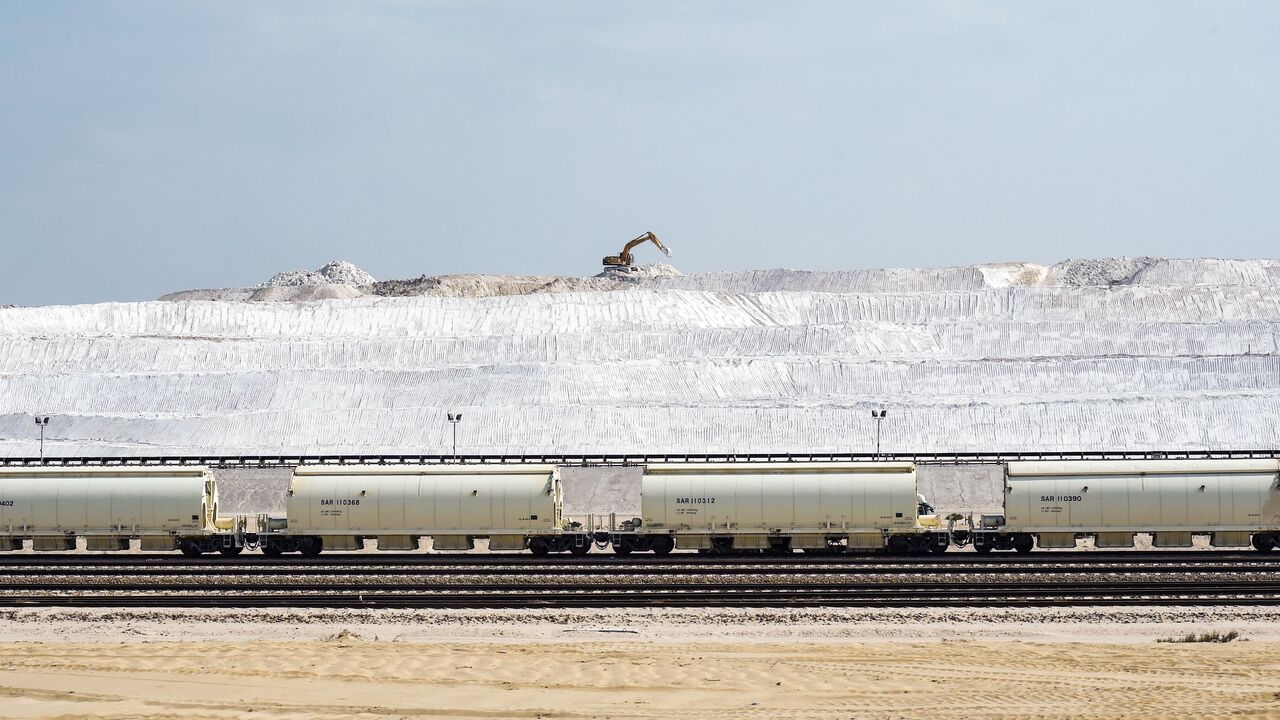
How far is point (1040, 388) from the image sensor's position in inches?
3295

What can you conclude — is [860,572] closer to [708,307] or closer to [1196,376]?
[1196,376]

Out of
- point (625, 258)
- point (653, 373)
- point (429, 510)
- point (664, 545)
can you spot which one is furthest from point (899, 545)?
point (625, 258)

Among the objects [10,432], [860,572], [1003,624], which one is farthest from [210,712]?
[10,432]

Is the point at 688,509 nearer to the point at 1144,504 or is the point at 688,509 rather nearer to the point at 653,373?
the point at 1144,504

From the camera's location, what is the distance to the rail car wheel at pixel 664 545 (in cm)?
3884

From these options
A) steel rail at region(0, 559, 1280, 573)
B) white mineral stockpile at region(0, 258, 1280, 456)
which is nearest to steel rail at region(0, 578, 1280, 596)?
steel rail at region(0, 559, 1280, 573)

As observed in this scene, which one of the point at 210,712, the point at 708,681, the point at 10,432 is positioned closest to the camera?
the point at 210,712

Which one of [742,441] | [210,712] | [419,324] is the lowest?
[210,712]

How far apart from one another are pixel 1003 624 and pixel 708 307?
283ft

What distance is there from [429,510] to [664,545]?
5.88 m

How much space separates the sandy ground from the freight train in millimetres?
8762

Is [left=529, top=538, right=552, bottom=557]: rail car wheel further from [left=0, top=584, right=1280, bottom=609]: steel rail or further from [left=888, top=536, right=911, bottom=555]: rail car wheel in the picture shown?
[left=888, top=536, right=911, bottom=555]: rail car wheel

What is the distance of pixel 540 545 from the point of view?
39.0 metres

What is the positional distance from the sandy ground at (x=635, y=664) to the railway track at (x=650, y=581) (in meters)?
1.08
